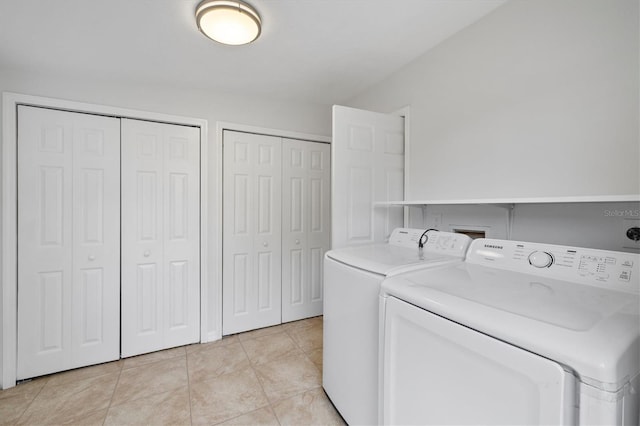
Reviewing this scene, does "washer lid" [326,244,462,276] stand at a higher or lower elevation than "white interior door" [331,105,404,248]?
lower

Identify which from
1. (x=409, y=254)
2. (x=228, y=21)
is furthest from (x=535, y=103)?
(x=228, y=21)

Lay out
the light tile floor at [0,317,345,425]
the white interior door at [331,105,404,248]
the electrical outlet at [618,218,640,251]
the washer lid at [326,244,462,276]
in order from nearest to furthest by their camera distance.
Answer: the electrical outlet at [618,218,640,251] → the washer lid at [326,244,462,276] → the light tile floor at [0,317,345,425] → the white interior door at [331,105,404,248]

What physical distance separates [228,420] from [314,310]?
5.01ft

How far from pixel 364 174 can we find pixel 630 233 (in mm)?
1379

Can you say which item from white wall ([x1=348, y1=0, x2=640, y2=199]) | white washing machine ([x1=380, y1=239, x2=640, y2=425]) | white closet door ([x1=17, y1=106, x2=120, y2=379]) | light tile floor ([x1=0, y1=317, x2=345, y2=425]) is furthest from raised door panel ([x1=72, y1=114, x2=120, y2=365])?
white wall ([x1=348, y1=0, x2=640, y2=199])

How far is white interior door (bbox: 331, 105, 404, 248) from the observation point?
1.96 m

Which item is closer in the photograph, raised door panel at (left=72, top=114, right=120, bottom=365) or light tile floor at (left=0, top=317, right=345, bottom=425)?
light tile floor at (left=0, top=317, right=345, bottom=425)

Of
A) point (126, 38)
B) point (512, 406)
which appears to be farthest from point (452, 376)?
point (126, 38)

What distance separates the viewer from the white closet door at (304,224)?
2.85 meters

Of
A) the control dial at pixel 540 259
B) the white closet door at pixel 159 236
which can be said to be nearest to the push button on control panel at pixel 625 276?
the control dial at pixel 540 259

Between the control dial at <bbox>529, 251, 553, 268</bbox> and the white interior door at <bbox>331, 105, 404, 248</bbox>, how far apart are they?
1.08 meters

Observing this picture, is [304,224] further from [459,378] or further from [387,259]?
[459,378]

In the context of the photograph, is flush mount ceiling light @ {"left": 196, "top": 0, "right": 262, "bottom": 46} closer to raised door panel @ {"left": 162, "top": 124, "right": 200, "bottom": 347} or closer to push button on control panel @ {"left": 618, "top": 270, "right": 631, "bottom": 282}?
raised door panel @ {"left": 162, "top": 124, "right": 200, "bottom": 347}

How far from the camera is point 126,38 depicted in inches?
65.9
